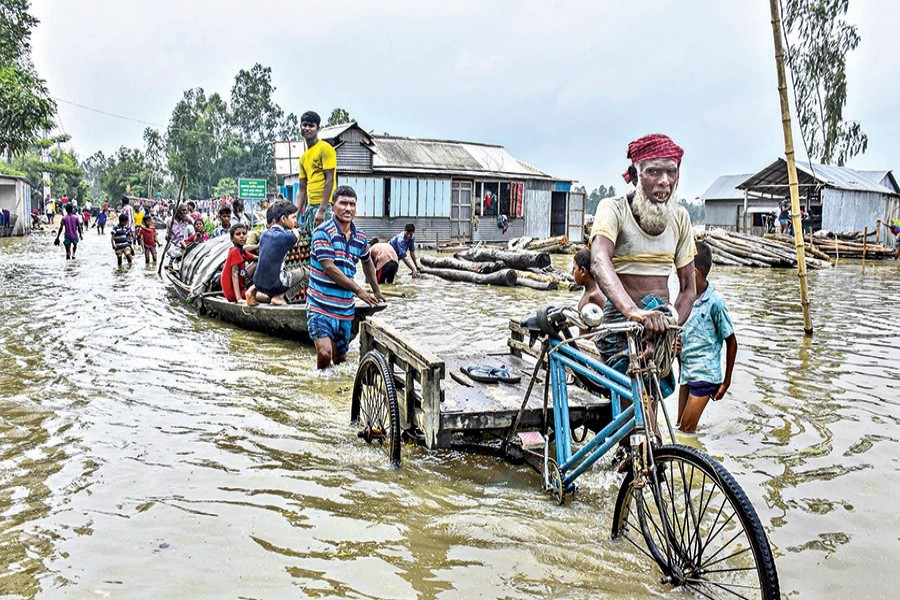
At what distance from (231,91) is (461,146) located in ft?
136

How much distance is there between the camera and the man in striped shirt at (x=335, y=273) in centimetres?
572

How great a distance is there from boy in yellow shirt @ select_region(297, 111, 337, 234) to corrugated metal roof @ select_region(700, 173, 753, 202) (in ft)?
108

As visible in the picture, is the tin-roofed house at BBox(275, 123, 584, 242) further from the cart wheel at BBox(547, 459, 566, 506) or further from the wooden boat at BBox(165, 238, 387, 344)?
the cart wheel at BBox(547, 459, 566, 506)

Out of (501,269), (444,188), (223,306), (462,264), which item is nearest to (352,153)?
(444,188)

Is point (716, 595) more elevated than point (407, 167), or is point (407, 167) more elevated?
point (407, 167)

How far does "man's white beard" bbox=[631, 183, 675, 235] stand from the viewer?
368 centimetres

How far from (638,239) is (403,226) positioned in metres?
24.1

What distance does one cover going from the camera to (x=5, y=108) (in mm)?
15375

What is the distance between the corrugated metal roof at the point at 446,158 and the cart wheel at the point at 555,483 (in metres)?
23.5

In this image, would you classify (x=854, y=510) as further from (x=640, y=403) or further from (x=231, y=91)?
(x=231, y=91)

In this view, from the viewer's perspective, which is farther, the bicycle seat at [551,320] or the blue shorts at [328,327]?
the blue shorts at [328,327]

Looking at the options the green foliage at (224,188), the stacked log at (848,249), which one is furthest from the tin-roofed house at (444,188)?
the green foliage at (224,188)

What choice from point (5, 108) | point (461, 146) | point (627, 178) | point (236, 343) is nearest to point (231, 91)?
Result: point (461, 146)

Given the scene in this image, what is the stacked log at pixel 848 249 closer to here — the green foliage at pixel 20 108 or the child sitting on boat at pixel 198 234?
the child sitting on boat at pixel 198 234
